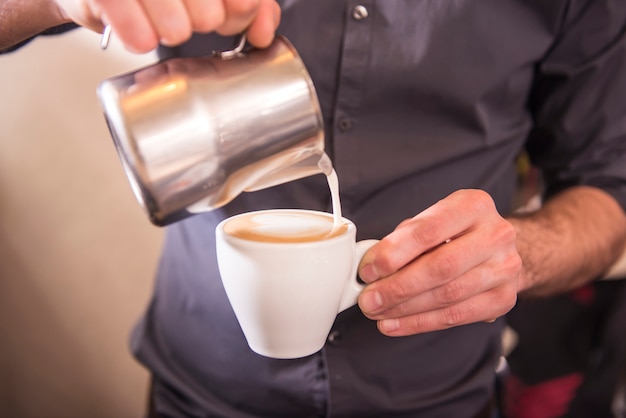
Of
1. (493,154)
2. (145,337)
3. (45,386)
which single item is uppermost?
(493,154)

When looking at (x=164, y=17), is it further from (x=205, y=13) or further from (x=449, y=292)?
(x=449, y=292)

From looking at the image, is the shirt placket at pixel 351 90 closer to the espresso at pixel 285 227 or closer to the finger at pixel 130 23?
the espresso at pixel 285 227

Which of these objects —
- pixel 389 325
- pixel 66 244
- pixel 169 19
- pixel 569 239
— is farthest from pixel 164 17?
pixel 66 244

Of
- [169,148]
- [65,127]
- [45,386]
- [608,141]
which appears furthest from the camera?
[45,386]

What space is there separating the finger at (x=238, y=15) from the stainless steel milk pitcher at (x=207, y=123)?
1cm

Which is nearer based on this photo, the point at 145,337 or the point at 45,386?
the point at 145,337

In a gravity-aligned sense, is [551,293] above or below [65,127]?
below

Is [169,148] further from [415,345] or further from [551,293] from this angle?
[551,293]

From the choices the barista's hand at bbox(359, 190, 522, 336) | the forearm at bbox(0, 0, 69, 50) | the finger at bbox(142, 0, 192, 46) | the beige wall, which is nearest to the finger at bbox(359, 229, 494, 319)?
the barista's hand at bbox(359, 190, 522, 336)

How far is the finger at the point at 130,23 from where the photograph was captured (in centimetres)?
34

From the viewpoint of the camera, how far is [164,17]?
1.14ft

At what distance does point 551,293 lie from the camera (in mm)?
732

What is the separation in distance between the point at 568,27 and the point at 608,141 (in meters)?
0.15

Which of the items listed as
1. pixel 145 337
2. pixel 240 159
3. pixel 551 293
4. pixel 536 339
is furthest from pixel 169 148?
pixel 536 339
